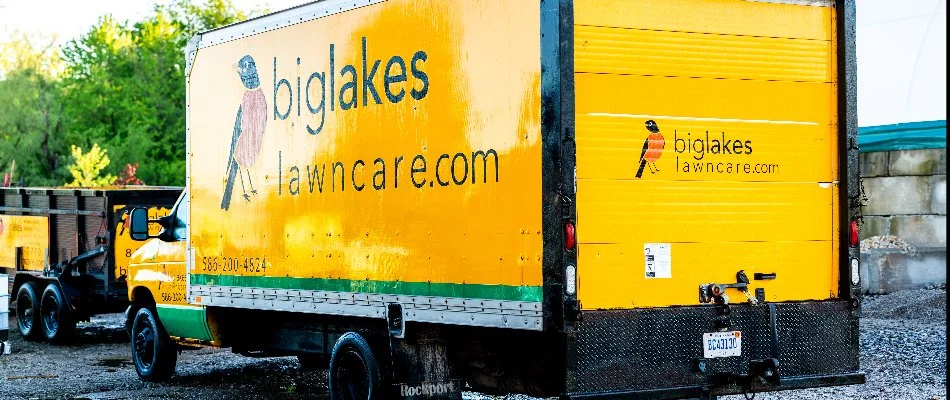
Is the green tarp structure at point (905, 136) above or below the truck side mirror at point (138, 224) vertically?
above

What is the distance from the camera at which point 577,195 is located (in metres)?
8.12

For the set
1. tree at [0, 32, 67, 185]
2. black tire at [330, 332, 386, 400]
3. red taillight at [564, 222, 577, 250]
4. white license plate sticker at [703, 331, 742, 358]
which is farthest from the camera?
tree at [0, 32, 67, 185]

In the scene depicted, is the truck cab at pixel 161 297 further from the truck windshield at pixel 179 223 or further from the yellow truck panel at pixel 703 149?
the yellow truck panel at pixel 703 149

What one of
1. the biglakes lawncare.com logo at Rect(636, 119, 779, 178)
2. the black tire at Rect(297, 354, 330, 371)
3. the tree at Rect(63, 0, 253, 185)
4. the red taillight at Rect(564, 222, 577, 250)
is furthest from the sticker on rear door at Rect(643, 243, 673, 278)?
the tree at Rect(63, 0, 253, 185)

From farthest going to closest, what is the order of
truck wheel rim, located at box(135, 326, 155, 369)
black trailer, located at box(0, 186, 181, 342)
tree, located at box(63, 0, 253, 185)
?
tree, located at box(63, 0, 253, 185) → black trailer, located at box(0, 186, 181, 342) → truck wheel rim, located at box(135, 326, 155, 369)

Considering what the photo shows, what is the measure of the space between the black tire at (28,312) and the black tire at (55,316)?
12cm

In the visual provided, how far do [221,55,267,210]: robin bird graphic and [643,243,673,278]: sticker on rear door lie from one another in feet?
12.4

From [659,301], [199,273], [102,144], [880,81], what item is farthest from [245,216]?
[102,144]

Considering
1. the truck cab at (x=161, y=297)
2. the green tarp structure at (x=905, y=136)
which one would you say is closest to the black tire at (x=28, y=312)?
the truck cab at (x=161, y=297)

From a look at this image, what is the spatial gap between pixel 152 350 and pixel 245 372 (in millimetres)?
1242

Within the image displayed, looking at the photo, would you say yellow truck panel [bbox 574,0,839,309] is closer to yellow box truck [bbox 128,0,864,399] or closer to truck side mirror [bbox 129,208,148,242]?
yellow box truck [bbox 128,0,864,399]

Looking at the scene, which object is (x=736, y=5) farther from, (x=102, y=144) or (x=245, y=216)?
(x=102, y=144)

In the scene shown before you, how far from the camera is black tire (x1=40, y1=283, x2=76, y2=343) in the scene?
17750 millimetres

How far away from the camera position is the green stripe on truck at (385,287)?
323 inches
